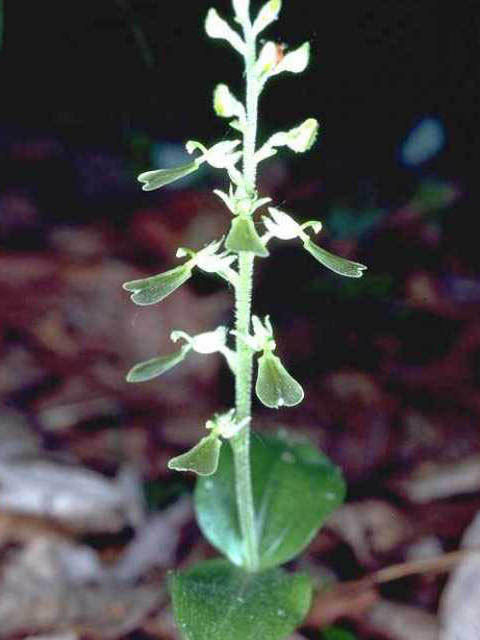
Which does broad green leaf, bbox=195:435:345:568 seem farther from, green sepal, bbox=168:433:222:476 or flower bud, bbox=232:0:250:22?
flower bud, bbox=232:0:250:22

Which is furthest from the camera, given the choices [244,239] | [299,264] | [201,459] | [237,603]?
[299,264]

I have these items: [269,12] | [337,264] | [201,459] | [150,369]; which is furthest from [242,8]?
[201,459]

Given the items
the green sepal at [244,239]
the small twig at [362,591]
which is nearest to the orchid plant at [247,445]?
the green sepal at [244,239]

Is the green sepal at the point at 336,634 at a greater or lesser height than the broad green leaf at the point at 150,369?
lesser

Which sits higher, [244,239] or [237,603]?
[244,239]

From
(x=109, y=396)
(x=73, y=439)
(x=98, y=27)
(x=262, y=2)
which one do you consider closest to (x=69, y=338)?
(x=109, y=396)

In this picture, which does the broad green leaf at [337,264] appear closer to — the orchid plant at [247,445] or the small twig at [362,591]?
the orchid plant at [247,445]

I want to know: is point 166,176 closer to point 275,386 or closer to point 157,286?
point 157,286

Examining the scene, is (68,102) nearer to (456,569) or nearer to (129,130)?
(129,130)

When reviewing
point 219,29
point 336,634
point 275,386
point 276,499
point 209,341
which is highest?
point 219,29
